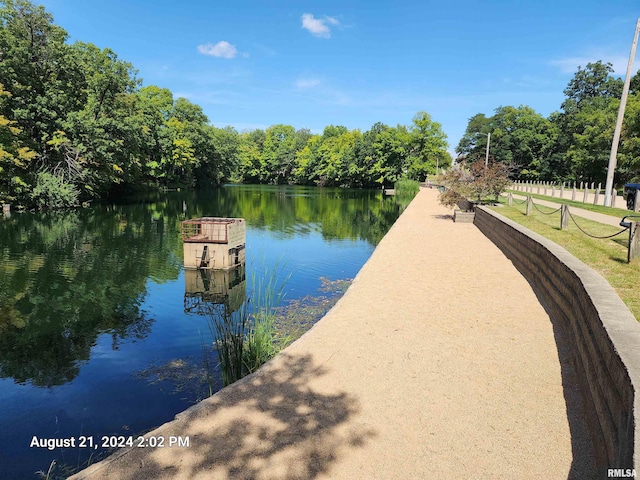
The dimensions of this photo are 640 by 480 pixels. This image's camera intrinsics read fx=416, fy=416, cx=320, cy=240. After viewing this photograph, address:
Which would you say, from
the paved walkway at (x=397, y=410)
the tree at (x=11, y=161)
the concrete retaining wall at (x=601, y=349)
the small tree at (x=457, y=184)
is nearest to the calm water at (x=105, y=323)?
the paved walkway at (x=397, y=410)

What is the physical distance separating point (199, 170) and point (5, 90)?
4625 cm

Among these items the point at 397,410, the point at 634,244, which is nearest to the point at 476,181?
the point at 634,244

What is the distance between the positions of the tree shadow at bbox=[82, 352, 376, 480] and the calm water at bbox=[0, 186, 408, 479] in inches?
79.8

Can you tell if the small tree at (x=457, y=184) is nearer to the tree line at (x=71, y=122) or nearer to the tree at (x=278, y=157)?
the tree line at (x=71, y=122)

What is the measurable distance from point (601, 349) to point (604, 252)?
583 cm

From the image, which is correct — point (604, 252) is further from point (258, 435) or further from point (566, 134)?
point (566, 134)

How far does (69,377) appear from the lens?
23.7ft

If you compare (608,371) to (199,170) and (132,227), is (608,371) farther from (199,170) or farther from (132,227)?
(199,170)

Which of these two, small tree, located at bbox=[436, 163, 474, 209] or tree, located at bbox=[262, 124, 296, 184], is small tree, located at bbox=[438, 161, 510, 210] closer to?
small tree, located at bbox=[436, 163, 474, 209]

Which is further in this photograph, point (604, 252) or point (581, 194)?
point (581, 194)

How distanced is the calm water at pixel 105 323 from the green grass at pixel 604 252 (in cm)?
605

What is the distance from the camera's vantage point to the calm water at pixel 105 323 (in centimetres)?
592

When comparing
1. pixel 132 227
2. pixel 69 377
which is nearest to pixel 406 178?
pixel 132 227

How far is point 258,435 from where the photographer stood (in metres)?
3.72
